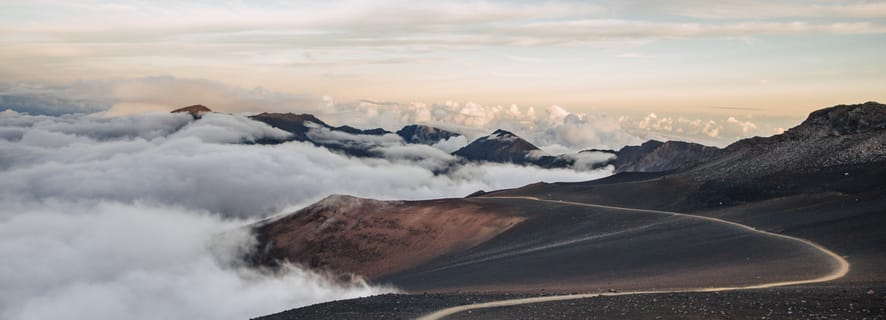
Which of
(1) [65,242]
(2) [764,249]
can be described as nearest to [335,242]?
(2) [764,249]

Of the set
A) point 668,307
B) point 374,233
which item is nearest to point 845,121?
point 374,233

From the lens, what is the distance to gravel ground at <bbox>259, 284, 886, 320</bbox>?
2541 cm

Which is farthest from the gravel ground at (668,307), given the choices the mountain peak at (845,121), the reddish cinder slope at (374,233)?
the mountain peak at (845,121)

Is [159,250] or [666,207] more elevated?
[666,207]

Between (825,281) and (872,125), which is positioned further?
(872,125)

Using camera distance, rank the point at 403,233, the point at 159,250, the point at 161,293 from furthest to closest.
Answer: the point at 159,250, the point at 161,293, the point at 403,233

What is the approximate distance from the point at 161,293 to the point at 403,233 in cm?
4787

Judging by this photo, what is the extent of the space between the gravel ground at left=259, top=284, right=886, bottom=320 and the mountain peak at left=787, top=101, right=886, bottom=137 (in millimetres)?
104483

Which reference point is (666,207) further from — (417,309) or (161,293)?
(161,293)

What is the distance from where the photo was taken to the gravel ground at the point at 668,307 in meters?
25.4

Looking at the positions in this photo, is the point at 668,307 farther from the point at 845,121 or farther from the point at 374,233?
the point at 845,121

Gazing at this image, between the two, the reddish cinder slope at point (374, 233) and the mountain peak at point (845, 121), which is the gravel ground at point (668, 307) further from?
the mountain peak at point (845, 121)

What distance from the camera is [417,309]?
127 ft

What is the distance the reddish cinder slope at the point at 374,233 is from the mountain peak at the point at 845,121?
68.6 meters
